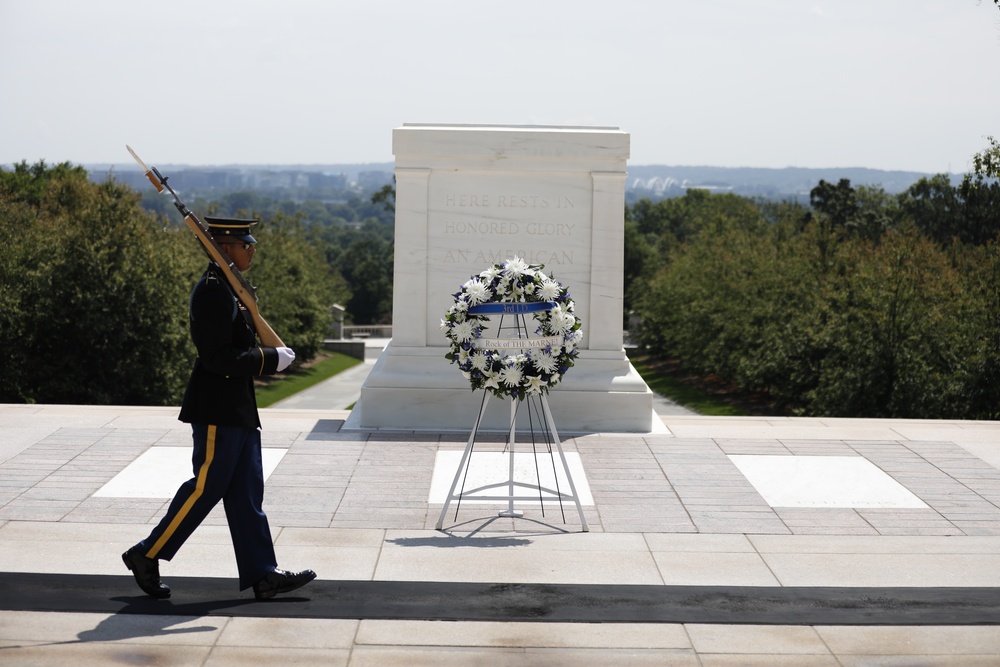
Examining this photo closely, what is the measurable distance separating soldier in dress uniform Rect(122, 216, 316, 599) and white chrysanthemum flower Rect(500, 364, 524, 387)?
5.44ft

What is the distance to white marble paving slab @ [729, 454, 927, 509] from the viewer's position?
807 centimetres

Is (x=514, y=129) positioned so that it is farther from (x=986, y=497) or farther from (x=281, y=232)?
(x=281, y=232)

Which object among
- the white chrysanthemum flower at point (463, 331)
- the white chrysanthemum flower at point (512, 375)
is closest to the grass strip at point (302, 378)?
the white chrysanthemum flower at point (463, 331)

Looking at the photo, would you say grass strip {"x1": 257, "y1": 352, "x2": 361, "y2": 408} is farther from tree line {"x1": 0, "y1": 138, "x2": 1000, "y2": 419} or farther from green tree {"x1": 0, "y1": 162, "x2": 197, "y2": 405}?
green tree {"x1": 0, "y1": 162, "x2": 197, "y2": 405}

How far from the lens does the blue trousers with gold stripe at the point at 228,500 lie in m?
5.68

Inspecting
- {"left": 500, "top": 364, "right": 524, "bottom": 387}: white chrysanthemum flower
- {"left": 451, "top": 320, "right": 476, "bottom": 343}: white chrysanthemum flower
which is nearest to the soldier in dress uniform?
{"left": 451, "top": 320, "right": 476, "bottom": 343}: white chrysanthemum flower

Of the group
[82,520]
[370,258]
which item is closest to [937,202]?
[370,258]

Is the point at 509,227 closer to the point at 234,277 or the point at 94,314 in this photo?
the point at 234,277

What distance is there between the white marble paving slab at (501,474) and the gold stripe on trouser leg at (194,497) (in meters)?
2.42

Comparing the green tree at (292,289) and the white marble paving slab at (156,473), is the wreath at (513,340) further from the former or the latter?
the green tree at (292,289)

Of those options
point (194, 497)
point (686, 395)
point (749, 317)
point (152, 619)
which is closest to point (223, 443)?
point (194, 497)

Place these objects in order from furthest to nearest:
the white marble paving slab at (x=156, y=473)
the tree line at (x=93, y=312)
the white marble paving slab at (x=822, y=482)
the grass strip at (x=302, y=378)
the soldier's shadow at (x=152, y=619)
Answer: the grass strip at (x=302, y=378) < the tree line at (x=93, y=312) < the white marble paving slab at (x=822, y=482) < the white marble paving slab at (x=156, y=473) < the soldier's shadow at (x=152, y=619)

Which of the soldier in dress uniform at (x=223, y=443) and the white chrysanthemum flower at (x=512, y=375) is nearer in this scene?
the soldier in dress uniform at (x=223, y=443)

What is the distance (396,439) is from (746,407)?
65.1ft
